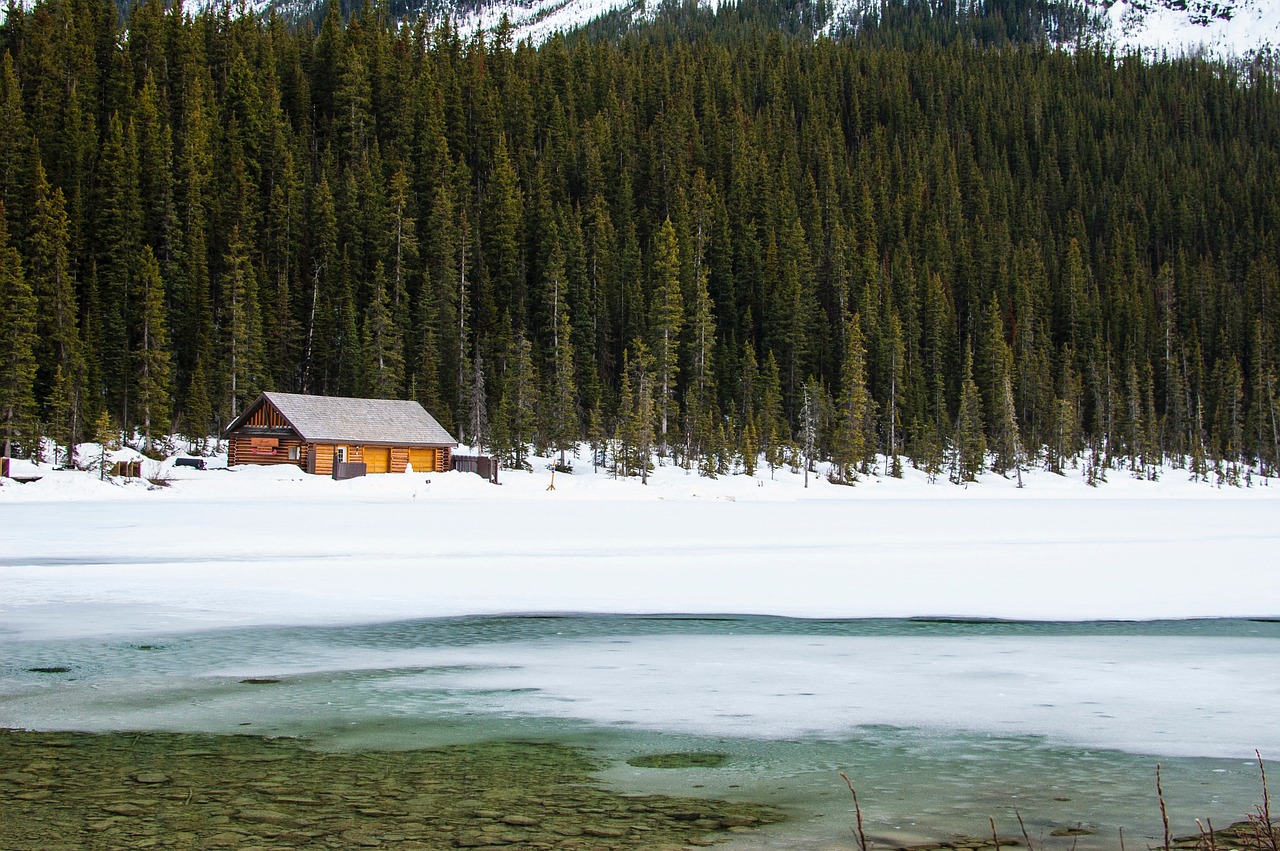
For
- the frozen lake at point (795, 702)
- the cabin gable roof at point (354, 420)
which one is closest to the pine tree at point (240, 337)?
the cabin gable roof at point (354, 420)

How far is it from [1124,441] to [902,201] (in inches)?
1543

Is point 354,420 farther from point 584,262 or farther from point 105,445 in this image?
point 584,262

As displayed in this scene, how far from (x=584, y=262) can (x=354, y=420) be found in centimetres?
3692

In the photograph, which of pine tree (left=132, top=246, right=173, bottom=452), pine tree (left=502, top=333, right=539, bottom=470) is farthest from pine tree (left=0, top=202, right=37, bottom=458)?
pine tree (left=502, top=333, right=539, bottom=470)

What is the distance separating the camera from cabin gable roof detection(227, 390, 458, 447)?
54.9m

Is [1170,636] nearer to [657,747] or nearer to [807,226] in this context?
[657,747]

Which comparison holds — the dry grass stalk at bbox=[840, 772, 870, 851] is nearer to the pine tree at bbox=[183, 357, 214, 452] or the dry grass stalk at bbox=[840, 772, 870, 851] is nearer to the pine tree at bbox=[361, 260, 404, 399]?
the pine tree at bbox=[183, 357, 214, 452]

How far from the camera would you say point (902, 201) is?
119875 millimetres

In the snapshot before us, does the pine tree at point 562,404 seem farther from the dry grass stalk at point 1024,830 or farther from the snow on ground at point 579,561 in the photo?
the dry grass stalk at point 1024,830

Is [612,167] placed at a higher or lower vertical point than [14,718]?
higher

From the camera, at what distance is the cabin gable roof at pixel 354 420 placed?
54.9 metres

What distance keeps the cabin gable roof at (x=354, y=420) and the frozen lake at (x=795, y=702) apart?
4435 centimetres

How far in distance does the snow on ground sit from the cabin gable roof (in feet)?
39.4

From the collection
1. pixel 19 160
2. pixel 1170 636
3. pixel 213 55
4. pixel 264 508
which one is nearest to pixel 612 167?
pixel 213 55
